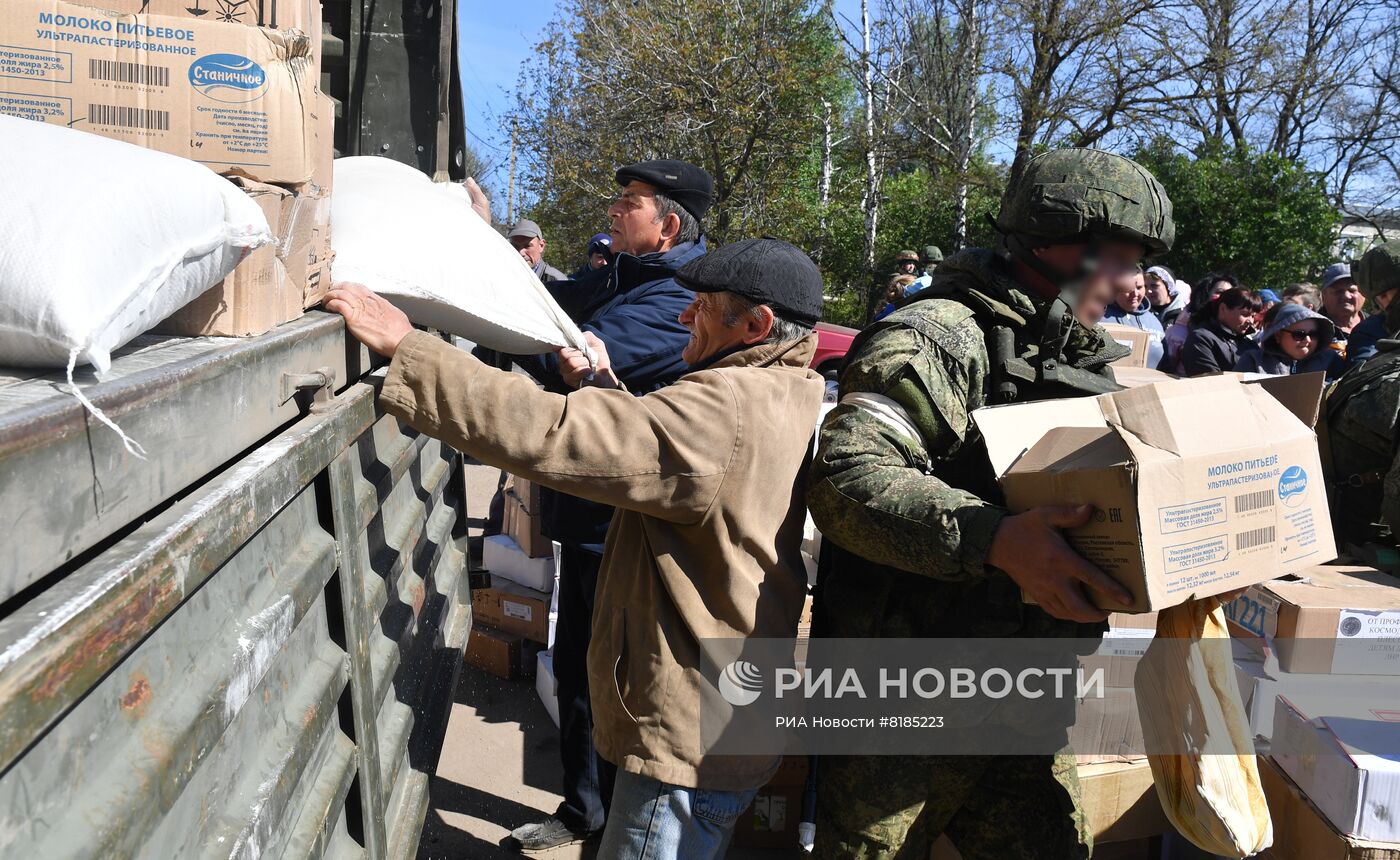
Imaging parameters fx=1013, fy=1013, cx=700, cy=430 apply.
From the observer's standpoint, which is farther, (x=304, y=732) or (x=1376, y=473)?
(x=1376, y=473)

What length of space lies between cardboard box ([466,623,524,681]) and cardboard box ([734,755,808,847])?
1.43 metres

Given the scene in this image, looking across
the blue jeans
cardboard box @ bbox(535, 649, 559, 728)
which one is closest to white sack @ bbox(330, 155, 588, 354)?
the blue jeans

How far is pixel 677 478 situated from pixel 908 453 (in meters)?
0.42

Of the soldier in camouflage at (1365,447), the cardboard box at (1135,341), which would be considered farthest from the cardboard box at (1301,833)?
the cardboard box at (1135,341)

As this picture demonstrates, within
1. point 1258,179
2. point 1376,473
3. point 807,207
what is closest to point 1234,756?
point 1376,473

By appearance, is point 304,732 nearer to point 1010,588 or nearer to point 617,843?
point 617,843

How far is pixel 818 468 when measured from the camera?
5.97ft

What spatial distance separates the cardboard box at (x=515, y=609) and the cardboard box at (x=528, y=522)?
173 mm

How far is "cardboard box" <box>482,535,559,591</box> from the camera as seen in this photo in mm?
4266

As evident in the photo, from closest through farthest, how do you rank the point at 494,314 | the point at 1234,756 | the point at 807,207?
the point at 1234,756, the point at 494,314, the point at 807,207

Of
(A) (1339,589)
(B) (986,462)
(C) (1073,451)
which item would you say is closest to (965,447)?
(B) (986,462)

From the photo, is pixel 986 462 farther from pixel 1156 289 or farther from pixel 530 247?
pixel 1156 289

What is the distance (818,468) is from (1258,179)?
14570 mm

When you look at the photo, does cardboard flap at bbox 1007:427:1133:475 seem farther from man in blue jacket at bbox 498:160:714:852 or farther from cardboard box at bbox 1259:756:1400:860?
cardboard box at bbox 1259:756:1400:860
